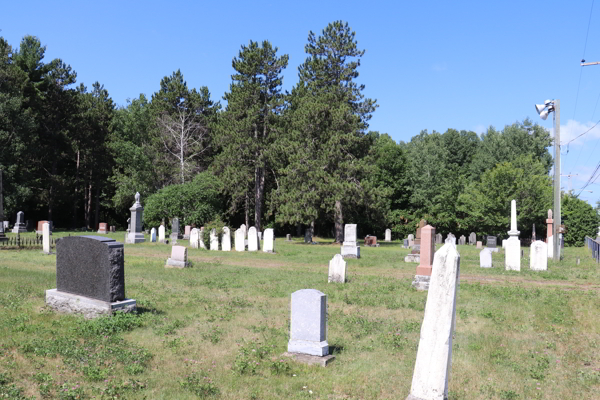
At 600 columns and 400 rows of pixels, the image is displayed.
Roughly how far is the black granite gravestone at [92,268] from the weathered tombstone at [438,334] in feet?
19.4

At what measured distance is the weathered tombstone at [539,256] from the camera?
18484 millimetres

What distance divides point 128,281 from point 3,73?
35.3 metres

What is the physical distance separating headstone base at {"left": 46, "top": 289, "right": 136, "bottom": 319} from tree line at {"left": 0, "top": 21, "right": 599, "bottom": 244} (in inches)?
1046

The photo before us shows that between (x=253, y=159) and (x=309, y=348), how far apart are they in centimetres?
3674

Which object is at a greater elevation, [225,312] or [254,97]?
[254,97]

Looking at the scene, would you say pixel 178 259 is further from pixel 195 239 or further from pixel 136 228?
pixel 136 228

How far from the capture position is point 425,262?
14.0 m

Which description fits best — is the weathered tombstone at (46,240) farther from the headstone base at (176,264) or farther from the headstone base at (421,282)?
the headstone base at (421,282)

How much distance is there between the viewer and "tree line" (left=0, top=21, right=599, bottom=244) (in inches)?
1469

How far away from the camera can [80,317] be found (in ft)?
28.8

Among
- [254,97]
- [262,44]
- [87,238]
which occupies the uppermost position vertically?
[262,44]

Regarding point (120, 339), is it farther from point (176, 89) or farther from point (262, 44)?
point (176, 89)

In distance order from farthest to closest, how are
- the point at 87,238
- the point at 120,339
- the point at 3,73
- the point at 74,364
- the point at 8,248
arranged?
1. the point at 3,73
2. the point at 8,248
3. the point at 87,238
4. the point at 120,339
5. the point at 74,364

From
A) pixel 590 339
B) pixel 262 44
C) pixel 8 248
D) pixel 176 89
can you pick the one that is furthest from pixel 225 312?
pixel 176 89
